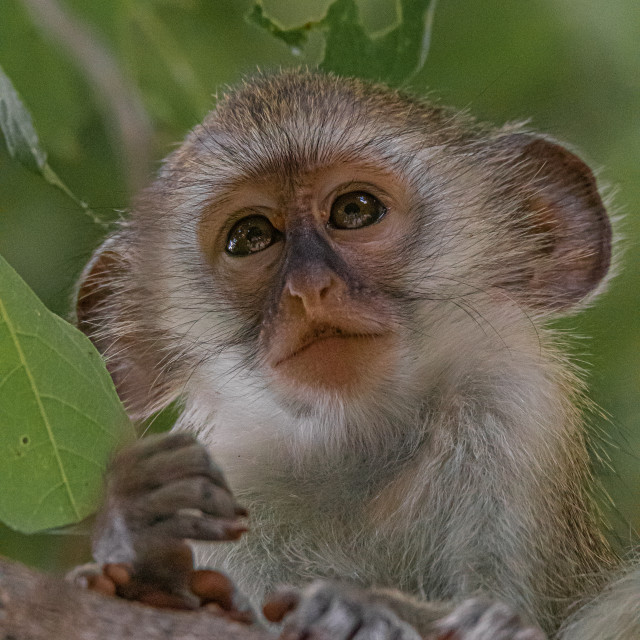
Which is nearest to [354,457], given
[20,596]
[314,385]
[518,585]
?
[314,385]

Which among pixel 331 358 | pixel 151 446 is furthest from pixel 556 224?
pixel 151 446

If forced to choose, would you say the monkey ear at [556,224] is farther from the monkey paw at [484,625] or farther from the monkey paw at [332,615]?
the monkey paw at [332,615]

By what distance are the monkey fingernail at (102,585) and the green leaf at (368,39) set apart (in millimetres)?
1857

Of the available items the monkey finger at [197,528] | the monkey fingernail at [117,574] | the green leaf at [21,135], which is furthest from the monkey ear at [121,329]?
the monkey fingernail at [117,574]

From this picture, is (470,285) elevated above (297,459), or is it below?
above

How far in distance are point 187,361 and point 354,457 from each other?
742 mm

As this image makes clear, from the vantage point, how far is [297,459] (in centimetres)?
299

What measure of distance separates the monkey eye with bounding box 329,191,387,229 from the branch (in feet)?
5.29

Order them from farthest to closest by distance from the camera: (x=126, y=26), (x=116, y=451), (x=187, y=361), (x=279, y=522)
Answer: (x=126, y=26) < (x=187, y=361) < (x=279, y=522) < (x=116, y=451)

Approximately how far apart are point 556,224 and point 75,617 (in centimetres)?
230

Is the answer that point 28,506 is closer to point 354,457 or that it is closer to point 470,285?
point 354,457

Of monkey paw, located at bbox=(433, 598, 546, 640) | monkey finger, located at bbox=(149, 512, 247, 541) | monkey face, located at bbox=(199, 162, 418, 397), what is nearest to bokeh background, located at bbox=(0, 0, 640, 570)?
monkey face, located at bbox=(199, 162, 418, 397)

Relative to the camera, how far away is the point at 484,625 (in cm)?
204

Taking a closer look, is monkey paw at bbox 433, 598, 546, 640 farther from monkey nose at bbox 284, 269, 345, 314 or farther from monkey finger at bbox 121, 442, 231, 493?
monkey nose at bbox 284, 269, 345, 314
